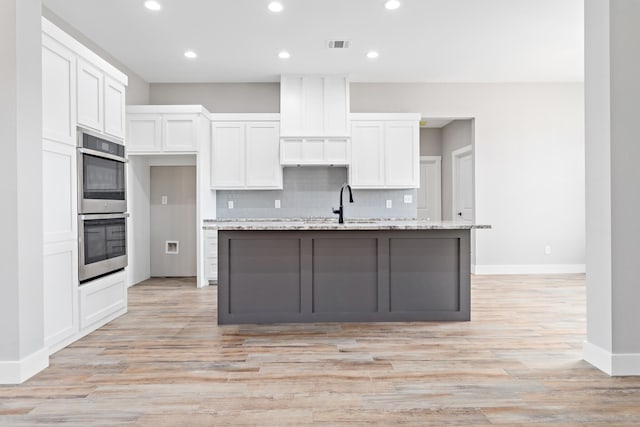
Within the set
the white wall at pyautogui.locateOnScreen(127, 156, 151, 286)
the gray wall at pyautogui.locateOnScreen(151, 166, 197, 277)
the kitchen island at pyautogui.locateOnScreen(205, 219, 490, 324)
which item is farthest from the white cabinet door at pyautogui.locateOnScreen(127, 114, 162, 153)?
the kitchen island at pyautogui.locateOnScreen(205, 219, 490, 324)

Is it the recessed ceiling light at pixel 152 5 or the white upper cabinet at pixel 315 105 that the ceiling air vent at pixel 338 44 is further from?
the recessed ceiling light at pixel 152 5

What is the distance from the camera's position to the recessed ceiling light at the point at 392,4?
3848mm

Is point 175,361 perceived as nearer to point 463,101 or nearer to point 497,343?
point 497,343

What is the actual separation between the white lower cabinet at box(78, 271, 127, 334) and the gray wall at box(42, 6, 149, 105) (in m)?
2.62

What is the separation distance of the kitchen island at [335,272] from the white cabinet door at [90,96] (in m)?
1.39

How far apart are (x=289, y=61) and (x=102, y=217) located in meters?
3.13

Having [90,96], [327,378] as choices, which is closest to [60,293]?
[90,96]

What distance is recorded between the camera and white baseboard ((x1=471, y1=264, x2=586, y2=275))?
6410 millimetres

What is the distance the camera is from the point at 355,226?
3486 mm

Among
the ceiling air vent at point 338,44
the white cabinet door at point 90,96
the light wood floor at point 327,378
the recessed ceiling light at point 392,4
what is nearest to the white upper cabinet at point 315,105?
the ceiling air vent at point 338,44

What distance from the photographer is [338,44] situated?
4867mm

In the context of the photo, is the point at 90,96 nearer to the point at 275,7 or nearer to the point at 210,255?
the point at 275,7

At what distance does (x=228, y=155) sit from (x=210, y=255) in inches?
57.4

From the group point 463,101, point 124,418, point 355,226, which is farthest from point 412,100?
point 124,418
